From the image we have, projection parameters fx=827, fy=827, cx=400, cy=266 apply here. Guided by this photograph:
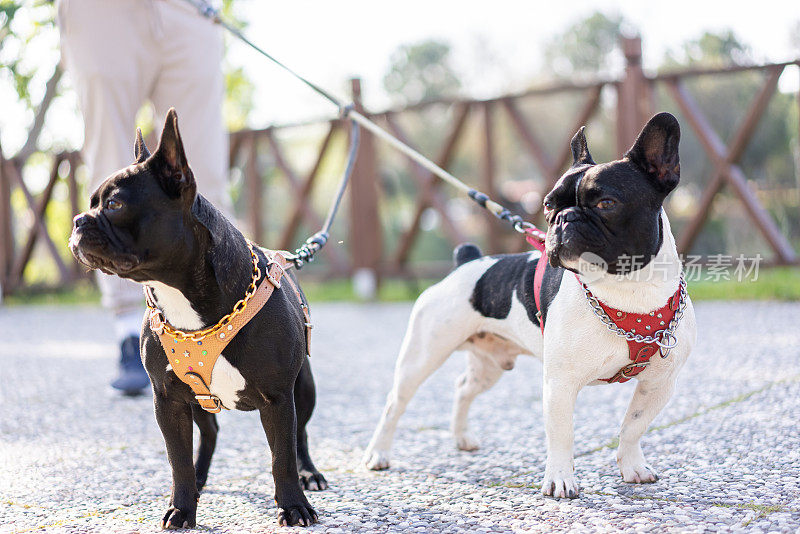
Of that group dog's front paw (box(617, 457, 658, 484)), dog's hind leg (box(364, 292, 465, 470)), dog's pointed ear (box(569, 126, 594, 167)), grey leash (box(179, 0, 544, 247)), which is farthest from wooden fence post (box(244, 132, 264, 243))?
dog's front paw (box(617, 457, 658, 484))

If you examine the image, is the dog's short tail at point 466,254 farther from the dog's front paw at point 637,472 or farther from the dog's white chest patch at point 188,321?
the dog's white chest patch at point 188,321

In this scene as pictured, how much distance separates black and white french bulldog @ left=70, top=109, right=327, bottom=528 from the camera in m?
A: 1.91

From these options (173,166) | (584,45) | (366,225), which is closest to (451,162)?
(366,225)

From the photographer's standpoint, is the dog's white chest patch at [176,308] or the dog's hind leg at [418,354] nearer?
the dog's white chest patch at [176,308]

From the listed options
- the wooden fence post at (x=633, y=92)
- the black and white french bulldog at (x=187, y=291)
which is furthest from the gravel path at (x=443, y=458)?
the wooden fence post at (x=633, y=92)

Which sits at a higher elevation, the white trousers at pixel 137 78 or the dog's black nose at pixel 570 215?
the white trousers at pixel 137 78

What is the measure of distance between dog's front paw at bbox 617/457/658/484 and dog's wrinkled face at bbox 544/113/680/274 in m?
0.63

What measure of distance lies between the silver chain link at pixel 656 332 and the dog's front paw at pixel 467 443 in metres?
0.91

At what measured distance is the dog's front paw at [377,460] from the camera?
274cm

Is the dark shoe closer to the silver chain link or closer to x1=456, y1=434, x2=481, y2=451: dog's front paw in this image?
x1=456, y1=434, x2=481, y2=451: dog's front paw

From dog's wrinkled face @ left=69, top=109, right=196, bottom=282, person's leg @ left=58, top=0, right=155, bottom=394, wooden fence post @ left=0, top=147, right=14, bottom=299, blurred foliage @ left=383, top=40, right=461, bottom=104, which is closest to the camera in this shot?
dog's wrinkled face @ left=69, top=109, right=196, bottom=282

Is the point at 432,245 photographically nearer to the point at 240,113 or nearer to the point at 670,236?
the point at 240,113

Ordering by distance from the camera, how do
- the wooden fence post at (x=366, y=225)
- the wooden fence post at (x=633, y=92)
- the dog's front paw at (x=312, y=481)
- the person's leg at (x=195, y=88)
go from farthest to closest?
the wooden fence post at (x=366, y=225), the wooden fence post at (x=633, y=92), the person's leg at (x=195, y=88), the dog's front paw at (x=312, y=481)

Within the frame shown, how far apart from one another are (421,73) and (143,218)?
36589 millimetres
